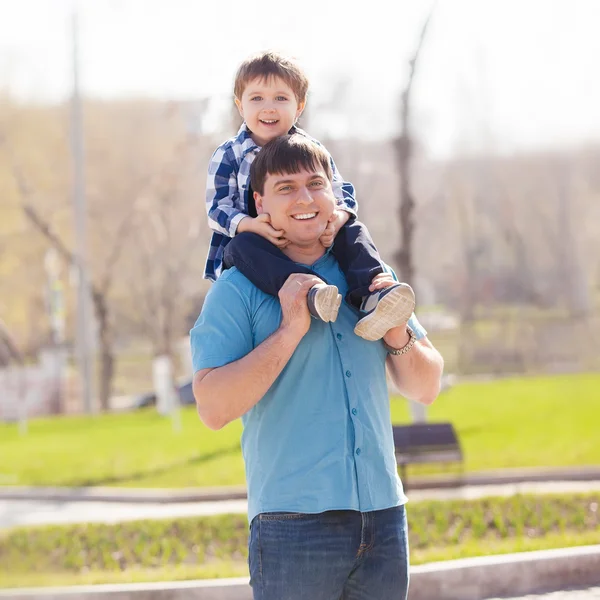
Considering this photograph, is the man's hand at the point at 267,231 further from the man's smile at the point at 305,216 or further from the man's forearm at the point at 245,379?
the man's forearm at the point at 245,379

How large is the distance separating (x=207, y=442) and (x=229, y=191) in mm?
12337

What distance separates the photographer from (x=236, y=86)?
3.31 m

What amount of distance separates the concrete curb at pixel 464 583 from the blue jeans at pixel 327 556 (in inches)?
130

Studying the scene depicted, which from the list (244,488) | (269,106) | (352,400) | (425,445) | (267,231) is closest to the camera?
(352,400)

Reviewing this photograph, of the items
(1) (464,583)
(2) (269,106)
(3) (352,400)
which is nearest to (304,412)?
(3) (352,400)

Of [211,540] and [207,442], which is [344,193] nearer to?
[211,540]

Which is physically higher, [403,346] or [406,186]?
[406,186]

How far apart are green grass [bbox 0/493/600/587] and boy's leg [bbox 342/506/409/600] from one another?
3761 mm

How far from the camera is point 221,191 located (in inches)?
135

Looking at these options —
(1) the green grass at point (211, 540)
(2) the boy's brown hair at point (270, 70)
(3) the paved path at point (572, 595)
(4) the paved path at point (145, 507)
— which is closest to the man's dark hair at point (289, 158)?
(2) the boy's brown hair at point (270, 70)

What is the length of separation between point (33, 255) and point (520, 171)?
78.4 feet

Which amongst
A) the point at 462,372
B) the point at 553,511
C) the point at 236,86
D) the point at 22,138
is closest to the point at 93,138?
the point at 22,138

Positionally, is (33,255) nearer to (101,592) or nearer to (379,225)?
(379,225)

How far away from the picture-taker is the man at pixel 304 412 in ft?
8.22
